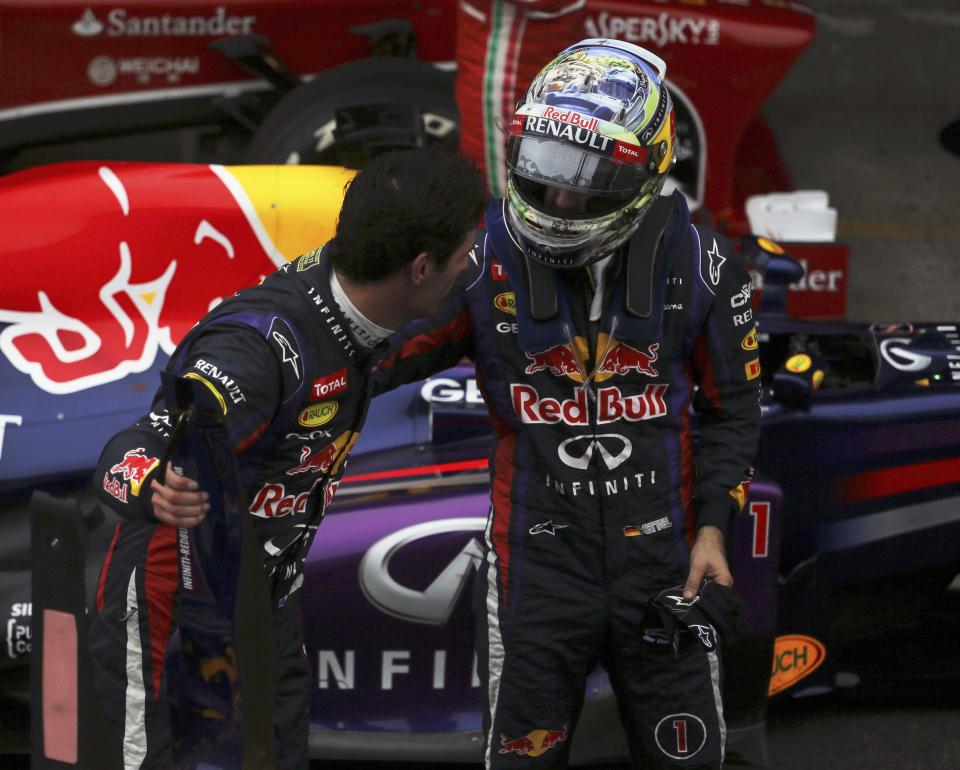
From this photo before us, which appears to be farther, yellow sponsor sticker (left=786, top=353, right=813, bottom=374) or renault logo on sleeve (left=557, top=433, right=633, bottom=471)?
yellow sponsor sticker (left=786, top=353, right=813, bottom=374)

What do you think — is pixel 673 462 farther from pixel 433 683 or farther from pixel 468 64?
pixel 468 64

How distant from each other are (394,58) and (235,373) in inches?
144

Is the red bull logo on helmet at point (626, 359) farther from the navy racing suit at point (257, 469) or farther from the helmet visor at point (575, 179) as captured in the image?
the navy racing suit at point (257, 469)

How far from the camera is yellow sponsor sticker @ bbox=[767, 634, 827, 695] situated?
365cm

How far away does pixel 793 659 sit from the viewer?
12.1 feet

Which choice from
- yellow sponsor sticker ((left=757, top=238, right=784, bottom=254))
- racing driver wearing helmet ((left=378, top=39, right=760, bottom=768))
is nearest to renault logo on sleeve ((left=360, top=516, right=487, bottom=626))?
racing driver wearing helmet ((left=378, top=39, right=760, bottom=768))

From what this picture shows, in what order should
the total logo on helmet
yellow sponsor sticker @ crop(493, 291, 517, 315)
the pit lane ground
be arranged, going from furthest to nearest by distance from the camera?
1. the pit lane ground
2. yellow sponsor sticker @ crop(493, 291, 517, 315)
3. the total logo on helmet

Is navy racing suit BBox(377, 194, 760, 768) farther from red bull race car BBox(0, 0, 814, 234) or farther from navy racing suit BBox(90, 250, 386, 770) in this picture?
red bull race car BBox(0, 0, 814, 234)

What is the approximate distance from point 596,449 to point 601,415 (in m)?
0.06

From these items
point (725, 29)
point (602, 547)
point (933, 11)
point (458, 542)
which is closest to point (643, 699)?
point (602, 547)

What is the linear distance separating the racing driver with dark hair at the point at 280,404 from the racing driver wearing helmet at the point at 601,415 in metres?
0.21

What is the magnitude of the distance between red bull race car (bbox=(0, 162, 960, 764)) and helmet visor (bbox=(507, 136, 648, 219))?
2.96ft

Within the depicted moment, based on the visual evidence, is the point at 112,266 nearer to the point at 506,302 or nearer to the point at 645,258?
the point at 506,302

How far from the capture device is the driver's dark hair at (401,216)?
2.41 metres
